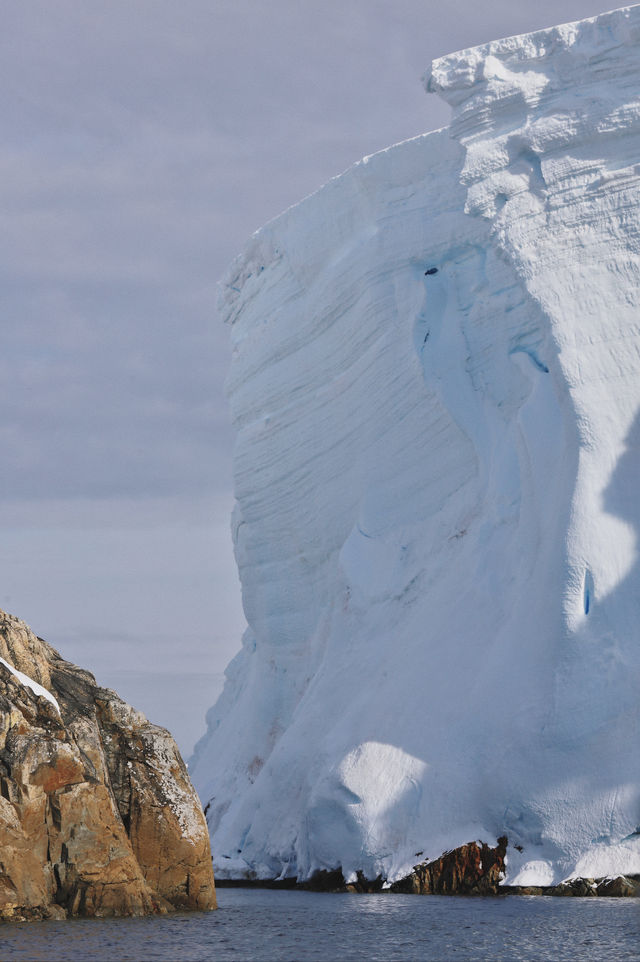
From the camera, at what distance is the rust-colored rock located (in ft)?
52.1

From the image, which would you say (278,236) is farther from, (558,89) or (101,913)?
(101,913)

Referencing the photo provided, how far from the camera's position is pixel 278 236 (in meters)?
25.7

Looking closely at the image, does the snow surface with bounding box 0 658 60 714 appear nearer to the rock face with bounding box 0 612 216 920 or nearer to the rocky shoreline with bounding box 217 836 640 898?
the rock face with bounding box 0 612 216 920

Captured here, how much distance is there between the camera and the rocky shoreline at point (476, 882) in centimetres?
1512

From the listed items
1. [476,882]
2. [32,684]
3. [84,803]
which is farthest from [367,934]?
[32,684]

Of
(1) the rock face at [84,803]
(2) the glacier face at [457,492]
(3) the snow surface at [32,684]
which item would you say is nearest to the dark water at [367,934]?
(1) the rock face at [84,803]

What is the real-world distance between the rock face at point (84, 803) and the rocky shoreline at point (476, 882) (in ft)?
10.1

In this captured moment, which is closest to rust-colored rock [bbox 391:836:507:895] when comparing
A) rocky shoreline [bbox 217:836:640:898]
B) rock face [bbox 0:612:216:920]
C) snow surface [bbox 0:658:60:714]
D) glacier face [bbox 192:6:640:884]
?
rocky shoreline [bbox 217:836:640:898]

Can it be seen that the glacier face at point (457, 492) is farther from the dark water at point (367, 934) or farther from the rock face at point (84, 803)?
the rock face at point (84, 803)

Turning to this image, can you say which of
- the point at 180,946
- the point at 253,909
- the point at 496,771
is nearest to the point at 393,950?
the point at 180,946

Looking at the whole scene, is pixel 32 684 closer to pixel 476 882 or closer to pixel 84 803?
pixel 84 803

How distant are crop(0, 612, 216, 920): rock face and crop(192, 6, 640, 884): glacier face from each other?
3.81 meters

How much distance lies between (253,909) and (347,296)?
1216 centimetres

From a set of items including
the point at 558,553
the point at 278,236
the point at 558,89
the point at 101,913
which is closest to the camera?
the point at 101,913
